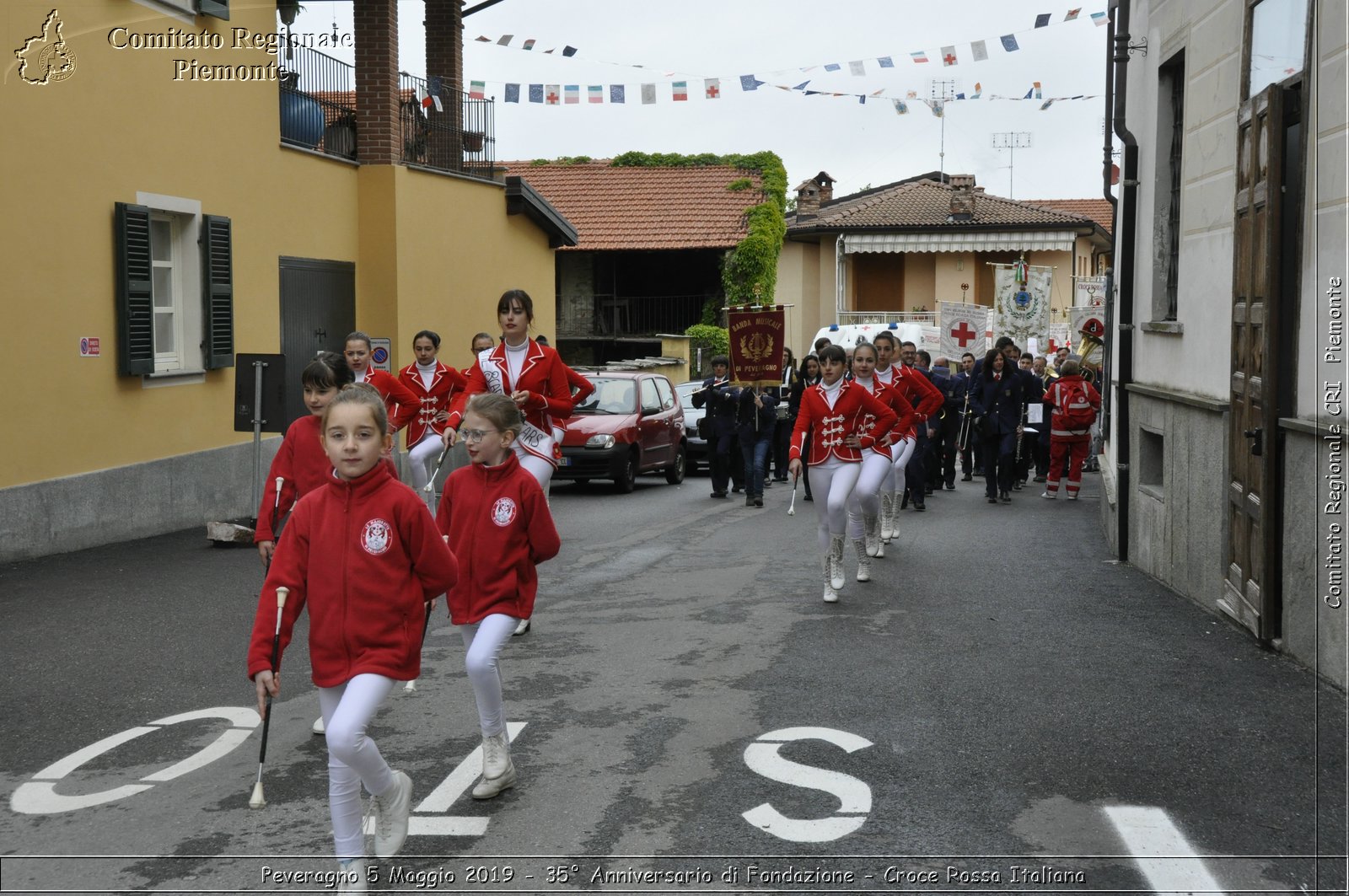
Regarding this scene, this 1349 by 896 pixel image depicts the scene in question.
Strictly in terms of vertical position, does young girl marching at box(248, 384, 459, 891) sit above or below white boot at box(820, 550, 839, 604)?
above

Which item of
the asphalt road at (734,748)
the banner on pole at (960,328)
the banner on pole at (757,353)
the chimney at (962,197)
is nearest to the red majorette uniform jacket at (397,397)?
the asphalt road at (734,748)

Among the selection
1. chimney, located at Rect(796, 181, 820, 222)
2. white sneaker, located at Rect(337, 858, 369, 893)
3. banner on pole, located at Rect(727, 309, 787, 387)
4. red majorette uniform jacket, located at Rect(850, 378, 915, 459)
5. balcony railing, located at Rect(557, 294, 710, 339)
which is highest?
chimney, located at Rect(796, 181, 820, 222)

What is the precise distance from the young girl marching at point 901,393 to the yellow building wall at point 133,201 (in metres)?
7.28

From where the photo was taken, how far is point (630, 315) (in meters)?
41.6

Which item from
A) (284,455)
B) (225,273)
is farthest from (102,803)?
(225,273)

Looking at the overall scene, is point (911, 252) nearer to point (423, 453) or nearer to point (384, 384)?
point (423, 453)

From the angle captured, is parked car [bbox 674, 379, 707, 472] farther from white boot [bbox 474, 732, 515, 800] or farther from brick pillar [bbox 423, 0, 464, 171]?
white boot [bbox 474, 732, 515, 800]

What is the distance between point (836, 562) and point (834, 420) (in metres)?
1.06

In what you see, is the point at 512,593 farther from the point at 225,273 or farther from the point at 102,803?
the point at 225,273

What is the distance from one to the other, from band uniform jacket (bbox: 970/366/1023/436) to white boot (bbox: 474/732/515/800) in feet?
47.7

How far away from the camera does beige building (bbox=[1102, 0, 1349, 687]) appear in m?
7.65

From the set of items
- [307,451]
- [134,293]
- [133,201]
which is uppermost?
[133,201]

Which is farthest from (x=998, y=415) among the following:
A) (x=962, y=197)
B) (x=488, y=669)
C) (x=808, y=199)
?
(x=808, y=199)

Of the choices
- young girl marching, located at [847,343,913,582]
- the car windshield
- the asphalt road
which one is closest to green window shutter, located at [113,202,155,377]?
the asphalt road
